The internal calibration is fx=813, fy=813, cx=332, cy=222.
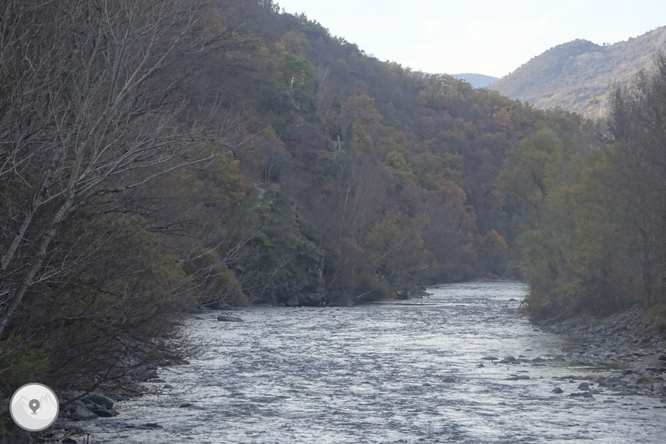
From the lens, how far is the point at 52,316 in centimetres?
1194

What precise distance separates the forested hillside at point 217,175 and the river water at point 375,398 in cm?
178

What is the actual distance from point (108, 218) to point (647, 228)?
29273mm

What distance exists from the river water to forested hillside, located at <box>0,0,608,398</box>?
178cm

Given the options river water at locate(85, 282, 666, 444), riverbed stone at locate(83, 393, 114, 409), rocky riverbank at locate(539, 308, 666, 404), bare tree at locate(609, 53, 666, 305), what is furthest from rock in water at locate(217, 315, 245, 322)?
riverbed stone at locate(83, 393, 114, 409)

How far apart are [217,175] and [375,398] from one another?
36.0 meters

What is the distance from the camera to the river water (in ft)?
50.2

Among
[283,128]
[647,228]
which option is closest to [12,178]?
[647,228]

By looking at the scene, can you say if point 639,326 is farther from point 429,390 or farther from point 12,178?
point 12,178

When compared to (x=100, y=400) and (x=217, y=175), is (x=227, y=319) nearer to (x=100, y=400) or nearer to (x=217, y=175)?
(x=217, y=175)

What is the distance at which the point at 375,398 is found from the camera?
63.0ft

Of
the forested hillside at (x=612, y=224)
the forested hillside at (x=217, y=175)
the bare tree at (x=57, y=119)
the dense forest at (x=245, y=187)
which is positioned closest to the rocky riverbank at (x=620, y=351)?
the forested hillside at (x=612, y=224)

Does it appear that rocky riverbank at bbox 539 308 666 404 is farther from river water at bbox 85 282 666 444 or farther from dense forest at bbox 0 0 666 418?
dense forest at bbox 0 0 666 418

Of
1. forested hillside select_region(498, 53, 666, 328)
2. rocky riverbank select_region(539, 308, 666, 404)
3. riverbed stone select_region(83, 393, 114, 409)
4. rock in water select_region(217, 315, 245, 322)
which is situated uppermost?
forested hillside select_region(498, 53, 666, 328)

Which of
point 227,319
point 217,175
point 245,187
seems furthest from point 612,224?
point 245,187
